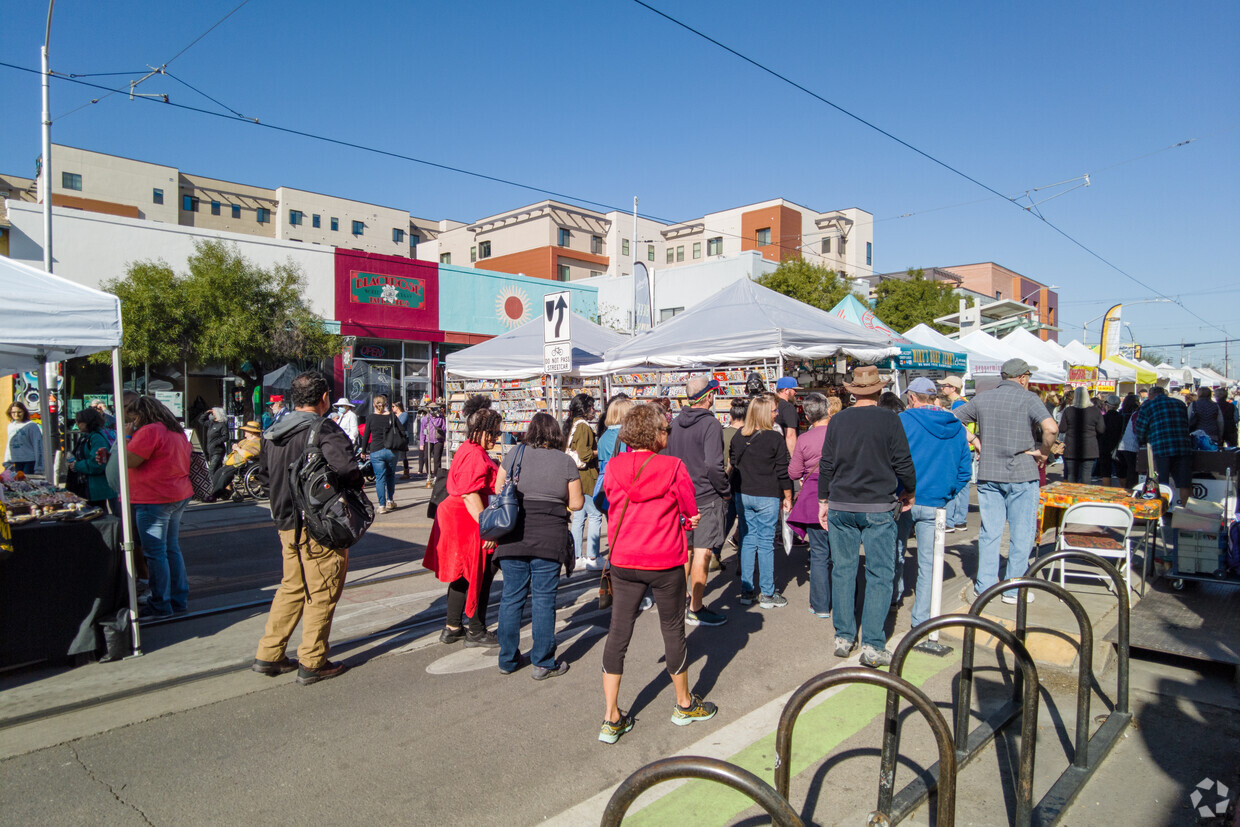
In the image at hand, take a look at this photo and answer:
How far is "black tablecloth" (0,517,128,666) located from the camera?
4742 mm

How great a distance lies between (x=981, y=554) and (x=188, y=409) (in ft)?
71.7

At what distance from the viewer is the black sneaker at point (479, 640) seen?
5.55m

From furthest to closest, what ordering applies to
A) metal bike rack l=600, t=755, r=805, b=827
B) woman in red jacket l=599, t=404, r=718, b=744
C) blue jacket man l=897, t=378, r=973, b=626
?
blue jacket man l=897, t=378, r=973, b=626
woman in red jacket l=599, t=404, r=718, b=744
metal bike rack l=600, t=755, r=805, b=827

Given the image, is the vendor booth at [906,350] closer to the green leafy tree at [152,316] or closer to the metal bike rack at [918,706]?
the metal bike rack at [918,706]

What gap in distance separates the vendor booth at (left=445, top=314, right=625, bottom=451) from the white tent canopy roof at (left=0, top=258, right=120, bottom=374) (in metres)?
8.15

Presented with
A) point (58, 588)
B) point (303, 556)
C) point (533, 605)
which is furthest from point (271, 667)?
point (533, 605)

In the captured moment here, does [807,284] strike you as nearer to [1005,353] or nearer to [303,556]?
[1005,353]

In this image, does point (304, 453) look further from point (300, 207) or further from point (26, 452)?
point (300, 207)

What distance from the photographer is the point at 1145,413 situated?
9.41 meters

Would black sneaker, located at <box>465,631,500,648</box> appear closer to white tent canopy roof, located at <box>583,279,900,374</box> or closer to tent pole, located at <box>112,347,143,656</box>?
tent pole, located at <box>112,347,143,656</box>

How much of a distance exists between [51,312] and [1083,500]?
326 inches

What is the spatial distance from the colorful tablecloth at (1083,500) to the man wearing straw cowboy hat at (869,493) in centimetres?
247

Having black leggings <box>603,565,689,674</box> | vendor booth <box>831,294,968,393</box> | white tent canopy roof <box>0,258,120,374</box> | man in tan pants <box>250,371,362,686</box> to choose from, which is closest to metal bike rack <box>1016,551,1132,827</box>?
black leggings <box>603,565,689,674</box>

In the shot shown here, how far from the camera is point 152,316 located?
18.8m
